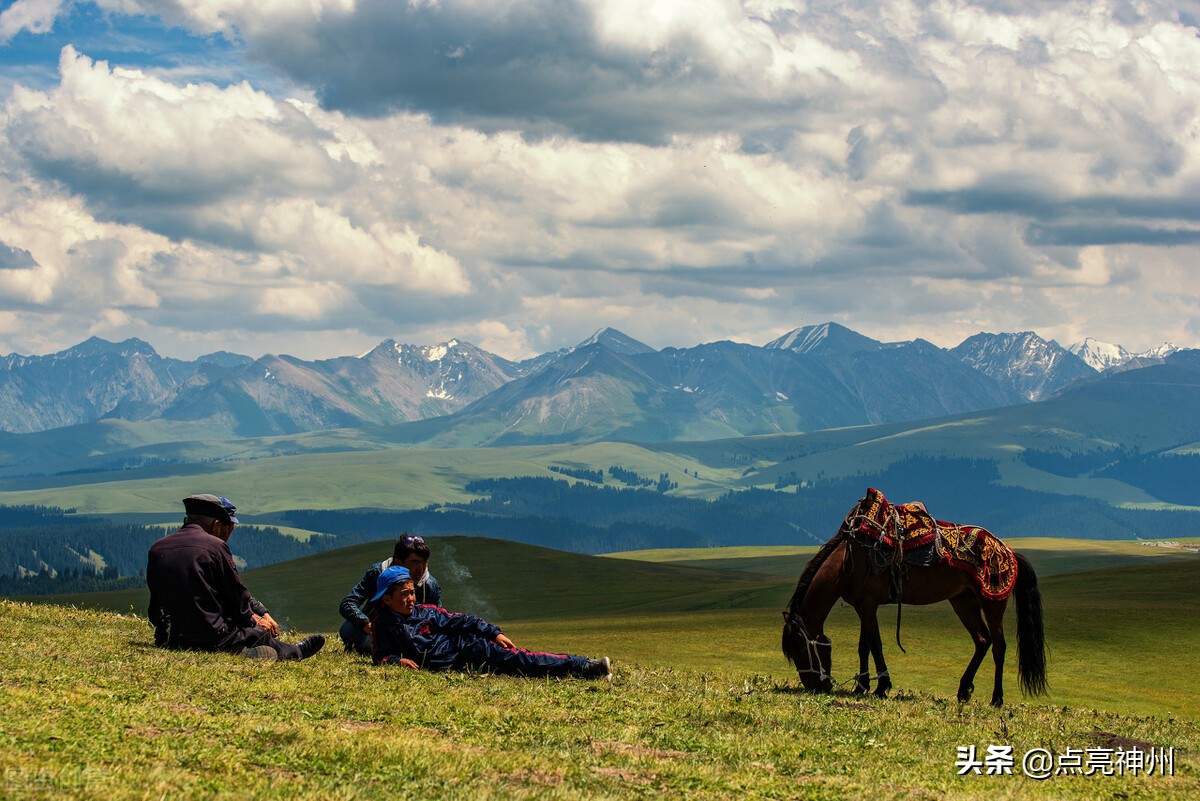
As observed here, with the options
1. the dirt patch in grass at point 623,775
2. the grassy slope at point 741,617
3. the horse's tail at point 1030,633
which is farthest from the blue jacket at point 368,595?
the horse's tail at point 1030,633

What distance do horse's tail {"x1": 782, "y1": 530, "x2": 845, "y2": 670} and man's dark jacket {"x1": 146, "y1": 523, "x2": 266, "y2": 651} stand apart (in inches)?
446

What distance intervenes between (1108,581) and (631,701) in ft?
302

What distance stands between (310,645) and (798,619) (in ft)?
34.5

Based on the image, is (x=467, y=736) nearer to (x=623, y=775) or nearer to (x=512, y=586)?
(x=623, y=775)

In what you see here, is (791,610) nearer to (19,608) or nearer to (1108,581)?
(19,608)

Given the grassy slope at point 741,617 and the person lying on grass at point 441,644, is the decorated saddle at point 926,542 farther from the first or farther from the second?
the grassy slope at point 741,617

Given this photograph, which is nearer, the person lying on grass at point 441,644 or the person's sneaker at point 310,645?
the person lying on grass at point 441,644

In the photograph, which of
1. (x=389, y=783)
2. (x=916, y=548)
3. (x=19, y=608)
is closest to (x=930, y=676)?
(x=916, y=548)

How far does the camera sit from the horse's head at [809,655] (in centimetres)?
2522

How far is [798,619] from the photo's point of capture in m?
25.7

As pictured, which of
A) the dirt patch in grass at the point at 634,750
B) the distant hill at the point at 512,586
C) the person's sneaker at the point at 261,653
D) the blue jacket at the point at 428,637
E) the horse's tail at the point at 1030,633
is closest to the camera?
the dirt patch in grass at the point at 634,750

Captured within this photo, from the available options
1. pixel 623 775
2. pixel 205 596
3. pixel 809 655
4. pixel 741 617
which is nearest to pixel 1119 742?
pixel 809 655

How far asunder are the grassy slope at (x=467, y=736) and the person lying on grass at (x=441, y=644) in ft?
2.03

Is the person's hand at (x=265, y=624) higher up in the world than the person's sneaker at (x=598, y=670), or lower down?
higher up
